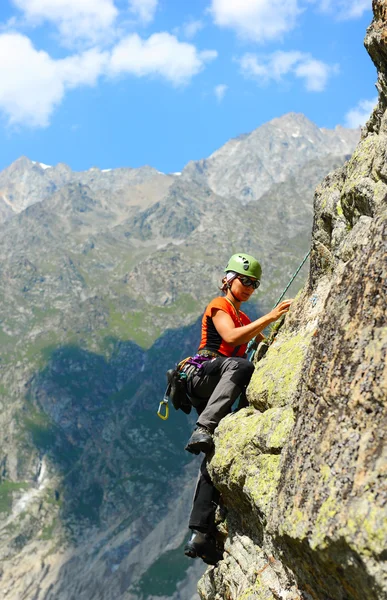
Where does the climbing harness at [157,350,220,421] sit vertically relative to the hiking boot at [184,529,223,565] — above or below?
above

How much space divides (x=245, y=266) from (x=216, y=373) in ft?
9.07

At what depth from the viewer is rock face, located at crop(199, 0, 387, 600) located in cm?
718

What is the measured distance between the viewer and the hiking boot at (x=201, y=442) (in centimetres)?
1349

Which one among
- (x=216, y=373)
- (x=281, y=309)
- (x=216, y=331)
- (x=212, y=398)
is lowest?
(x=212, y=398)

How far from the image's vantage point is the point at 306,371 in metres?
9.51

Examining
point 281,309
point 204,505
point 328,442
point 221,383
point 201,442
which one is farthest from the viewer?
point 281,309

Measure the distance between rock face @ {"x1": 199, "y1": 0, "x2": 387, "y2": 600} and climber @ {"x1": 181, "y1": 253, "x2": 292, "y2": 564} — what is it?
0.43 metres

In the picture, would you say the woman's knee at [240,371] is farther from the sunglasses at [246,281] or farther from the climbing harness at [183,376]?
the sunglasses at [246,281]

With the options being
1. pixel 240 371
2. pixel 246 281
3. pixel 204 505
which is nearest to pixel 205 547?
pixel 204 505

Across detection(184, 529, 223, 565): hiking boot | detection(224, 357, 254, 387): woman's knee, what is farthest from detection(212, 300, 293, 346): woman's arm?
detection(184, 529, 223, 565): hiking boot

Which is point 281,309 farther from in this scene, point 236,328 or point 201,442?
point 201,442

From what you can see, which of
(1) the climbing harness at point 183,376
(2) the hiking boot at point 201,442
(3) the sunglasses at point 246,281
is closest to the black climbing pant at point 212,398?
(2) the hiking boot at point 201,442

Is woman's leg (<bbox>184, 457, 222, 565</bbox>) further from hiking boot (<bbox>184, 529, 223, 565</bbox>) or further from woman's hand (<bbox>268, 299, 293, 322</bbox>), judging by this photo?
woman's hand (<bbox>268, 299, 293, 322</bbox>)

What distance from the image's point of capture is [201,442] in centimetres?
1345
